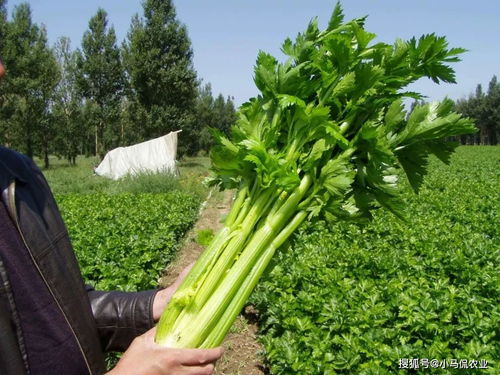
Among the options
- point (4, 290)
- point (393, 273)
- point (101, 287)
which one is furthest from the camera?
point (393, 273)

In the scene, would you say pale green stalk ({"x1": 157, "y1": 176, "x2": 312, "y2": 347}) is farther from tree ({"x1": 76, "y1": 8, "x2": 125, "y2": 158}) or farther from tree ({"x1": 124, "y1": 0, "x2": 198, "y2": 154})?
tree ({"x1": 76, "y1": 8, "x2": 125, "y2": 158})

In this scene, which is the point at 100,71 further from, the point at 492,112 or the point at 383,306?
the point at 492,112

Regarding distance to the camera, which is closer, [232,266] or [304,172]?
[232,266]

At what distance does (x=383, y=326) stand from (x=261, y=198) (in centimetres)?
333

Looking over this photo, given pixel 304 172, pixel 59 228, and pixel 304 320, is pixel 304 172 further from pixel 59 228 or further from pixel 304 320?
pixel 304 320

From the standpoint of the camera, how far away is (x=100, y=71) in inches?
1497

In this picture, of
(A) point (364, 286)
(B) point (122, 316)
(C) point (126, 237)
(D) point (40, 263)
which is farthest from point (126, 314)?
(C) point (126, 237)

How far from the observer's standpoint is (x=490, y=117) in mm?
85312

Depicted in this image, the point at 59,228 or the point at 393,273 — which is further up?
the point at 59,228

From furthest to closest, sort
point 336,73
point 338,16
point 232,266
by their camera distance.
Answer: point 338,16, point 336,73, point 232,266

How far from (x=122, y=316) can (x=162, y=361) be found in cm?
69

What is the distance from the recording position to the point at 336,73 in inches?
75.8

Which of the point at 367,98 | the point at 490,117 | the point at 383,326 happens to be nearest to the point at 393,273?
the point at 383,326

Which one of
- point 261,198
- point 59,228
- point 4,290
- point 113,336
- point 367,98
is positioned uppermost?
point 367,98
